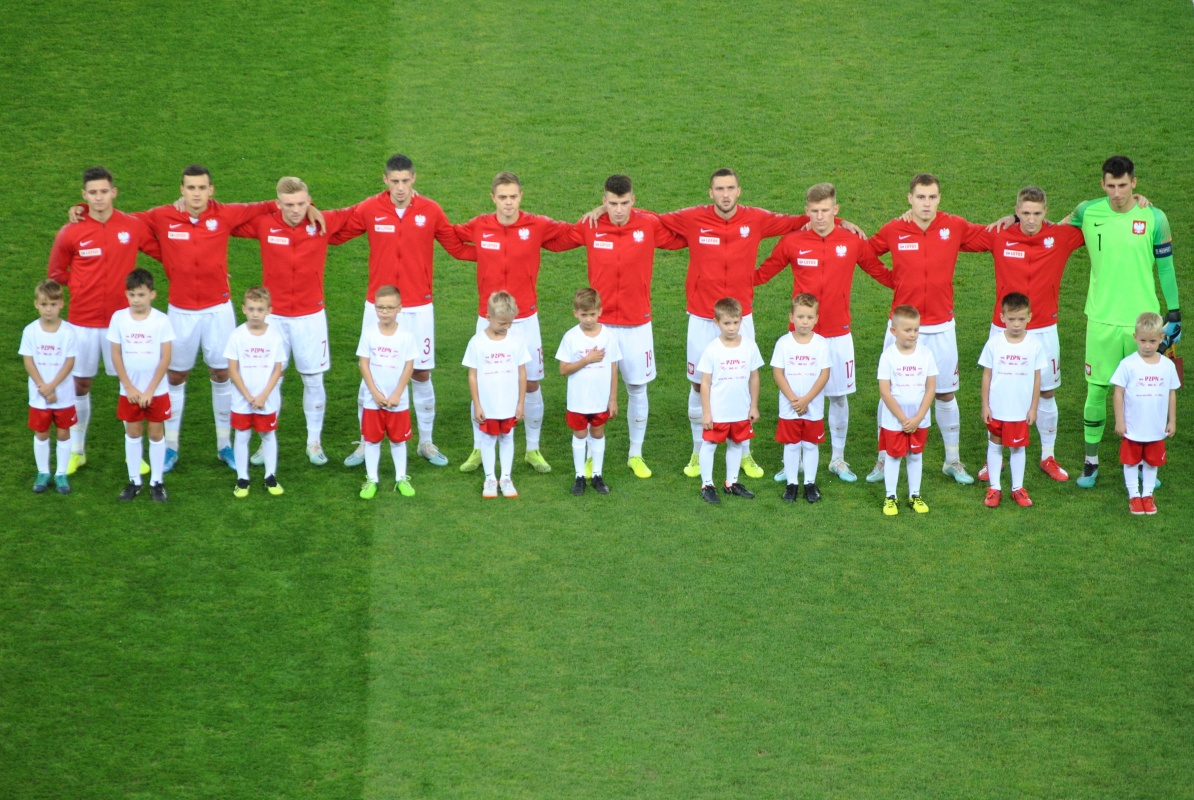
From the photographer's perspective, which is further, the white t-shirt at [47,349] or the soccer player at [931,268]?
the soccer player at [931,268]

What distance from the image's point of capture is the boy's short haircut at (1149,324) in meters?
8.98

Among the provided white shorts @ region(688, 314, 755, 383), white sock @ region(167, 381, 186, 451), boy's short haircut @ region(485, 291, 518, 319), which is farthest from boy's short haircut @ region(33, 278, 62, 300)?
white shorts @ region(688, 314, 755, 383)

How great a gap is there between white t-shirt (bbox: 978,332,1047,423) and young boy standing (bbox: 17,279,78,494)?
6.22 m

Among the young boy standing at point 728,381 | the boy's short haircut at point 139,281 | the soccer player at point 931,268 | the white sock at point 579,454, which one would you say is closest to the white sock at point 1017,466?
the soccer player at point 931,268

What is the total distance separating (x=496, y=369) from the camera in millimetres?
9148

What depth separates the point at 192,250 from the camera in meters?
9.59

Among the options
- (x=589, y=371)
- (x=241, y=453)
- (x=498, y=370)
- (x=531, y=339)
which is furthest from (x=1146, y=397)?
(x=241, y=453)

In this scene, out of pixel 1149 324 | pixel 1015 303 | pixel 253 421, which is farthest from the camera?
pixel 253 421

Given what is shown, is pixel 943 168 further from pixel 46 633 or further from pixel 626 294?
pixel 46 633

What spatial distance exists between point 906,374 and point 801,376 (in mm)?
690

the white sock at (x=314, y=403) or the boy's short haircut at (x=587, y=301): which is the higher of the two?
the boy's short haircut at (x=587, y=301)

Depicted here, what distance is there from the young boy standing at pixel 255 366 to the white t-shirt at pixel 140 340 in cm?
44

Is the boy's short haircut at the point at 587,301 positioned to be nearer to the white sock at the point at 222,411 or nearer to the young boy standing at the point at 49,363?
the white sock at the point at 222,411

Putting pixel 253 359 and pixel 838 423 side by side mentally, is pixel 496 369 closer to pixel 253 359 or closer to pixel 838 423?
pixel 253 359
